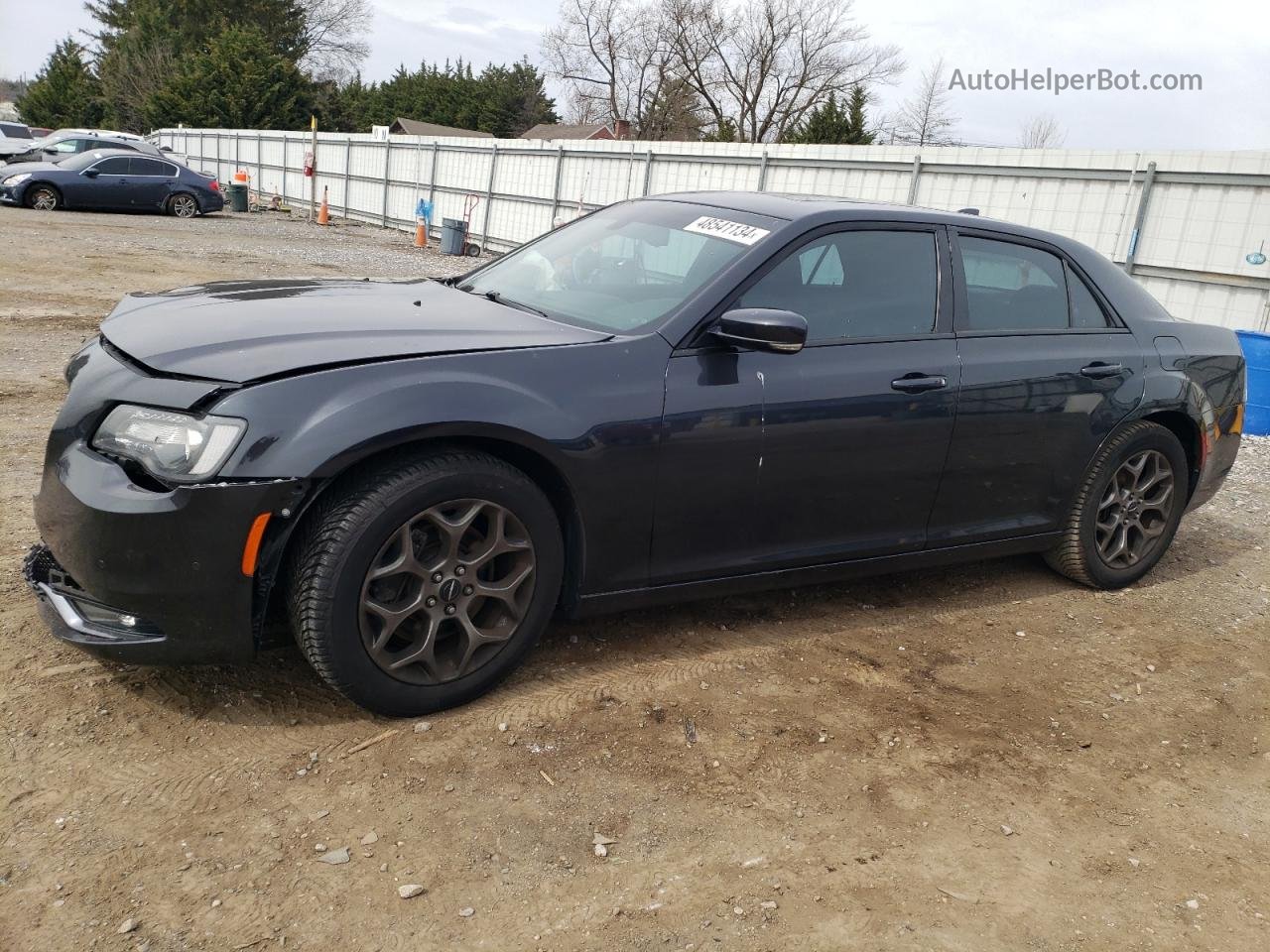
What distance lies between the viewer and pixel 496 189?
21797mm

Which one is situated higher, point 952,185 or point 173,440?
point 952,185

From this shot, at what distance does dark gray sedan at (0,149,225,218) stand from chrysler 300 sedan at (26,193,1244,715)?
22.1 m

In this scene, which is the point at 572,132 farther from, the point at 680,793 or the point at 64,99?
the point at 680,793

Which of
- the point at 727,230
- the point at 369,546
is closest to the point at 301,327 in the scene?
the point at 369,546

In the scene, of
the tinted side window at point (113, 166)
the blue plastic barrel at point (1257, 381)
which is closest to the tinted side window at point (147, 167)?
the tinted side window at point (113, 166)

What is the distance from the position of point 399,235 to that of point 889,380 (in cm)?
2330

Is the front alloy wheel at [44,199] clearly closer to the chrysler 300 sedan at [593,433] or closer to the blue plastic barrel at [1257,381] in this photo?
the chrysler 300 sedan at [593,433]

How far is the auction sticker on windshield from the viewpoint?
379cm

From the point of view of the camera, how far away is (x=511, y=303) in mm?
3955

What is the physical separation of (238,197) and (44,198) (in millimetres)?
6358

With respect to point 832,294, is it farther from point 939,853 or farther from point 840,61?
point 840,61

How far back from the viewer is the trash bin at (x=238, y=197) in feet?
92.0

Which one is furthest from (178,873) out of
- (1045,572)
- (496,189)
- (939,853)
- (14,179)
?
(14,179)

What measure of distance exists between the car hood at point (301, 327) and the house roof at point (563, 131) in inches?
2256
